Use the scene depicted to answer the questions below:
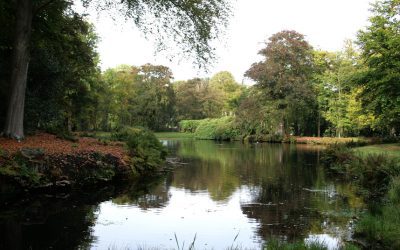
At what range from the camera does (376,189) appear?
14453 mm

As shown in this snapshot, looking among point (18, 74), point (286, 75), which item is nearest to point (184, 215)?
point (18, 74)

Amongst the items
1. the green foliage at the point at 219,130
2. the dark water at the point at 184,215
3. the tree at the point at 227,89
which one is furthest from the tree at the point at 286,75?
the dark water at the point at 184,215

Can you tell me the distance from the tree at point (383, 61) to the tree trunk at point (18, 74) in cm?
1837

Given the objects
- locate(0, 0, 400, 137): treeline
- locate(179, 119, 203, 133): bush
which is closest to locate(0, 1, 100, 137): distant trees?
locate(0, 0, 400, 137): treeline

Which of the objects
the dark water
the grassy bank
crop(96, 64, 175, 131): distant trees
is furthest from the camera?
crop(96, 64, 175, 131): distant trees

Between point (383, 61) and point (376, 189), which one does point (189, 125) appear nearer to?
point (383, 61)

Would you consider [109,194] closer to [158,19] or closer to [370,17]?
[158,19]

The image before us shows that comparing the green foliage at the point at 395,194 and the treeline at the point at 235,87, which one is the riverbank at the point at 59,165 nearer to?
the treeline at the point at 235,87

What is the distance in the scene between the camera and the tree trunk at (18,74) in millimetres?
14789

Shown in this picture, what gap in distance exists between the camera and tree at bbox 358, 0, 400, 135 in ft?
73.5

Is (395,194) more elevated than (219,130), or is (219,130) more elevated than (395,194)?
(219,130)

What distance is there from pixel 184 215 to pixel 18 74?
344 inches

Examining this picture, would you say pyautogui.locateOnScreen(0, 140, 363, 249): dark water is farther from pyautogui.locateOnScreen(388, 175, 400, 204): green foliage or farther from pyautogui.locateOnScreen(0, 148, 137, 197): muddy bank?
pyautogui.locateOnScreen(388, 175, 400, 204): green foliage

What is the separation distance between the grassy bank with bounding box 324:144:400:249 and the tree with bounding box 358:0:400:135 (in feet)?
12.2
